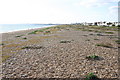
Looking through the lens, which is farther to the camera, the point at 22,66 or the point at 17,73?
the point at 22,66

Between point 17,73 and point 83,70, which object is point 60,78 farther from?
point 17,73

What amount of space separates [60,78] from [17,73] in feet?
11.1

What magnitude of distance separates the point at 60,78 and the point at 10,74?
3.81 meters

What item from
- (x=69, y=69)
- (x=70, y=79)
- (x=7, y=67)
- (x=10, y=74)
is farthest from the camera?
(x=7, y=67)

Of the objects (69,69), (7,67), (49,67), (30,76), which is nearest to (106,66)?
(69,69)

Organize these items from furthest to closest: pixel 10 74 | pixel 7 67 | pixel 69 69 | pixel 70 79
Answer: pixel 7 67, pixel 69 69, pixel 10 74, pixel 70 79

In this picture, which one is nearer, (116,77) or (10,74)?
(116,77)

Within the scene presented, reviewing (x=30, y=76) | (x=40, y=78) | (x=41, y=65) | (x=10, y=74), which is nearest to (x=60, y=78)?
(x=40, y=78)

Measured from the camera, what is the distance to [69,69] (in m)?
10.7

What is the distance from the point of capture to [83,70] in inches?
409

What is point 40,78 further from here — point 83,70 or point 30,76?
point 83,70

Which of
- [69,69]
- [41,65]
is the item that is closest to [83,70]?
[69,69]

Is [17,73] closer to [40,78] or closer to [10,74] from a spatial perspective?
[10,74]

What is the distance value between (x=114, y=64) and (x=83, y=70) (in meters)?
3.33
